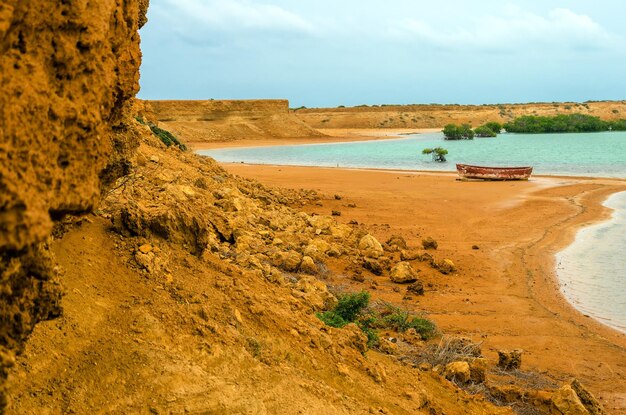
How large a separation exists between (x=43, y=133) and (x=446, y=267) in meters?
9.05

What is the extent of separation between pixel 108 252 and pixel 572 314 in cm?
679

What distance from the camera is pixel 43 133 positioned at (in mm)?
2121

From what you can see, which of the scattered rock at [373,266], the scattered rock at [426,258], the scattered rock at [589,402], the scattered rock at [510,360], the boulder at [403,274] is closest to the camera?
the scattered rock at [589,402]

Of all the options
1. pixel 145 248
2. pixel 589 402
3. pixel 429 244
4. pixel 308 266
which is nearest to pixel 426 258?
pixel 429 244

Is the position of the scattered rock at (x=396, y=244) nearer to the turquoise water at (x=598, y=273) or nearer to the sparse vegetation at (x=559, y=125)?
the turquoise water at (x=598, y=273)

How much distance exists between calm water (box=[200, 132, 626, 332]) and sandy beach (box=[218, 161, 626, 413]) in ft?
1.15

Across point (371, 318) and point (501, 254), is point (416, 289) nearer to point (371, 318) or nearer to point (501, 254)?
point (371, 318)

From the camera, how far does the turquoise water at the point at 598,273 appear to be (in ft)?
29.7

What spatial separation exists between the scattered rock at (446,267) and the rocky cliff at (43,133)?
27.6 feet

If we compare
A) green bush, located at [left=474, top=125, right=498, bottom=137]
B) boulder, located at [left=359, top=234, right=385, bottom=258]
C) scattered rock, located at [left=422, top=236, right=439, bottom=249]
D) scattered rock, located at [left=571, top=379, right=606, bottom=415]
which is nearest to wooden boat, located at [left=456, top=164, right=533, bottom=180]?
scattered rock, located at [left=422, top=236, right=439, bottom=249]

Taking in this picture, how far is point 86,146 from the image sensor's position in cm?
241

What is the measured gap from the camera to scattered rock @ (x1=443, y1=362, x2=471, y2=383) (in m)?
5.88

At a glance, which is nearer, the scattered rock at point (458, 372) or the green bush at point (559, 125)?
the scattered rock at point (458, 372)

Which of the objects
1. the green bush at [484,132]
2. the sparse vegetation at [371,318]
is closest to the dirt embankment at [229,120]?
the green bush at [484,132]
